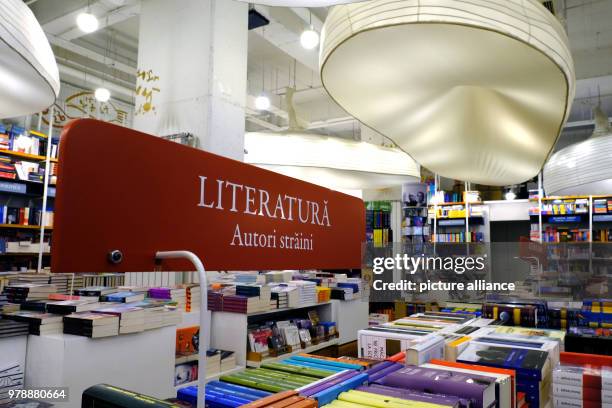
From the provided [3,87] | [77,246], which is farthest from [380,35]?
[3,87]

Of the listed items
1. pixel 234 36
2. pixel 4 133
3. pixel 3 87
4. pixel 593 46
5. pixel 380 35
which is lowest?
pixel 380 35

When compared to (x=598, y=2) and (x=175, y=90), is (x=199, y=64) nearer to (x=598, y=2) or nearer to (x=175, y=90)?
(x=175, y=90)

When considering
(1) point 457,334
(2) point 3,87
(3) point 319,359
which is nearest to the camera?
(3) point 319,359

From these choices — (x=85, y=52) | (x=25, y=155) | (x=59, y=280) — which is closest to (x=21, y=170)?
(x=25, y=155)

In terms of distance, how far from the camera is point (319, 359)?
5.39ft

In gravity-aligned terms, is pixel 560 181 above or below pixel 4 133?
below

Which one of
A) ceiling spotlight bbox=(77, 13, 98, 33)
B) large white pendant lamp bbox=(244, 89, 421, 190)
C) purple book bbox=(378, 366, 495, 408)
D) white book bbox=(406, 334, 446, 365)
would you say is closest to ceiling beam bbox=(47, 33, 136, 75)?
ceiling spotlight bbox=(77, 13, 98, 33)

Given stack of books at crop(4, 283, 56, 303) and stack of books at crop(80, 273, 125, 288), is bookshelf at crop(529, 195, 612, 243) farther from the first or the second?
stack of books at crop(4, 283, 56, 303)

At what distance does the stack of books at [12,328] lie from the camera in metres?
2.75

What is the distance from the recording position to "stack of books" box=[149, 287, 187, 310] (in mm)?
3973

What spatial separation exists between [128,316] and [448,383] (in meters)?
2.33

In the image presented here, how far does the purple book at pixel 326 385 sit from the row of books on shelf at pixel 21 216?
6.25 metres

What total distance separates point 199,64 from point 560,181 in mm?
3548

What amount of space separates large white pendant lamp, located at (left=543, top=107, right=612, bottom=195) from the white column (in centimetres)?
286
